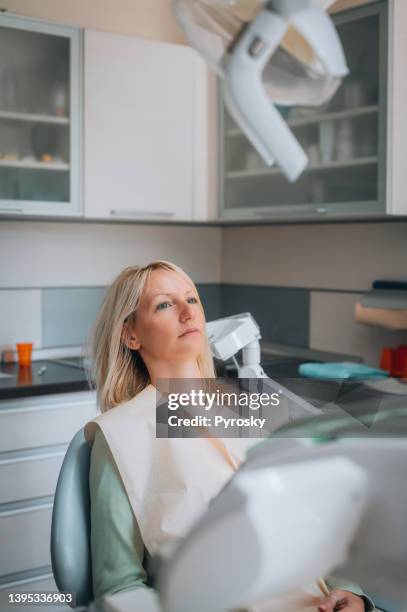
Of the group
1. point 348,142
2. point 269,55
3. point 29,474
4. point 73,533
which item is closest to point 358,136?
point 348,142

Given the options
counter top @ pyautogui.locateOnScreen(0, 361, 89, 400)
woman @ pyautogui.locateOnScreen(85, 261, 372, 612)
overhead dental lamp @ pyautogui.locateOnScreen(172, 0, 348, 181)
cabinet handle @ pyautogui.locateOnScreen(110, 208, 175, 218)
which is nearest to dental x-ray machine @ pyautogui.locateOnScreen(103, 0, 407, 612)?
overhead dental lamp @ pyautogui.locateOnScreen(172, 0, 348, 181)

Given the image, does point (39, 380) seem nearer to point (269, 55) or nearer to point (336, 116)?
point (336, 116)

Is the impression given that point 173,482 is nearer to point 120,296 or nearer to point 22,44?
point 120,296

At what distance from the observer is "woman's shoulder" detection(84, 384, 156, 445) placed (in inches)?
59.7

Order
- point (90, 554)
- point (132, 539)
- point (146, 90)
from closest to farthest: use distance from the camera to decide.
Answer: point (132, 539) → point (90, 554) → point (146, 90)

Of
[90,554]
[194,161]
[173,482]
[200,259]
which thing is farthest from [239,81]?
[200,259]

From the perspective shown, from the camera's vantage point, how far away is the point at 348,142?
2850mm

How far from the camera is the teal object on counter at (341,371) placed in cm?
282

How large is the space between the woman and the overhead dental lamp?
590 millimetres

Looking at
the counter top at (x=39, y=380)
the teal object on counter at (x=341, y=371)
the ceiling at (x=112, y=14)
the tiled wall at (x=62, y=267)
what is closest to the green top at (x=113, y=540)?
the counter top at (x=39, y=380)

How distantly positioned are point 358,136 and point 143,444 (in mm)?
1685

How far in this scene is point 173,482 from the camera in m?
1.43

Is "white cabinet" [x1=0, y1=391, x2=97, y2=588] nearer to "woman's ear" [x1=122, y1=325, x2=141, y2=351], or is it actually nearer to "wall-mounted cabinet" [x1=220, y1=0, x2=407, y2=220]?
"wall-mounted cabinet" [x1=220, y1=0, x2=407, y2=220]

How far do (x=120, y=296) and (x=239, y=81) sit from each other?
3.13 ft
